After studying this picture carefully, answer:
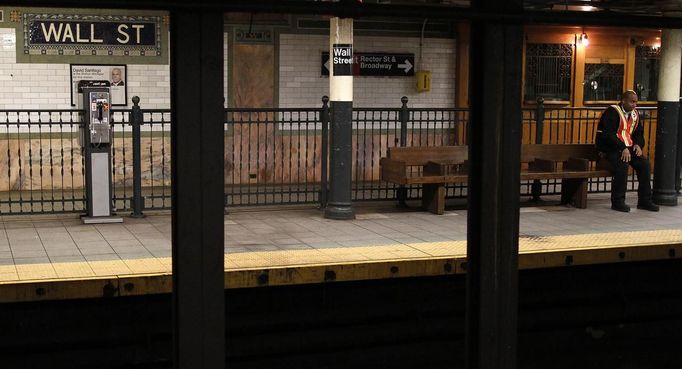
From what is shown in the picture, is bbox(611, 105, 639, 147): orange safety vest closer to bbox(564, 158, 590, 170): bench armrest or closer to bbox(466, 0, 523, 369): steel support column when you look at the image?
bbox(564, 158, 590, 170): bench armrest

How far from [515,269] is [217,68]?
107 cm

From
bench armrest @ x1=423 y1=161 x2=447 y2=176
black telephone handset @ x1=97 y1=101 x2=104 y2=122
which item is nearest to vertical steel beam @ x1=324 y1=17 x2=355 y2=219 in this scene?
bench armrest @ x1=423 y1=161 x2=447 y2=176

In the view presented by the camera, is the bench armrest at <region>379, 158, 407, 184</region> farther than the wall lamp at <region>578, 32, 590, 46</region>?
No

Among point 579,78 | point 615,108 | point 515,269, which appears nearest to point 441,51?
point 579,78

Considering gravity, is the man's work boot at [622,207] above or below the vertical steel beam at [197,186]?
below

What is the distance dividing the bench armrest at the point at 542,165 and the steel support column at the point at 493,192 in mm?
8488

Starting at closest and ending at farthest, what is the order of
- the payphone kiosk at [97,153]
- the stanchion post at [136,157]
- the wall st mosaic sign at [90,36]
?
the payphone kiosk at [97,153]
the stanchion post at [136,157]
the wall st mosaic sign at [90,36]

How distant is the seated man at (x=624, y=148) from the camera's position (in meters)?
10.9

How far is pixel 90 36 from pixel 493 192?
34.4ft

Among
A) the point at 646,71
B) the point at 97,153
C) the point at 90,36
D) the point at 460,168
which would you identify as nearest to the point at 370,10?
the point at 97,153

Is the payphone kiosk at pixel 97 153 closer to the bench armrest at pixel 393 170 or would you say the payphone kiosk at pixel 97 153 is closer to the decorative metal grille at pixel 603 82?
the bench armrest at pixel 393 170

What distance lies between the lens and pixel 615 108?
11.0 meters

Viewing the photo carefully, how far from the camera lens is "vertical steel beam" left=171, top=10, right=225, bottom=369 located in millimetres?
2355

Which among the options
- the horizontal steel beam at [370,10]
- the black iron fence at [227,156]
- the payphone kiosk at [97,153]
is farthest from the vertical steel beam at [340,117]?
the horizontal steel beam at [370,10]
